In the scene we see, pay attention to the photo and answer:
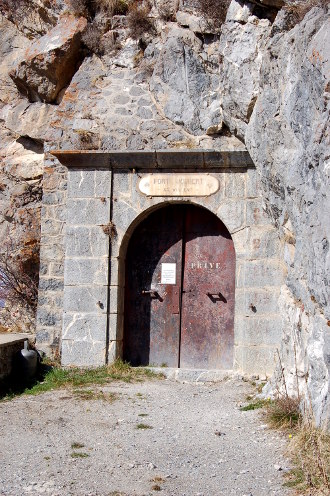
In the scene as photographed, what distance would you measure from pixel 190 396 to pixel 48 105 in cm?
523

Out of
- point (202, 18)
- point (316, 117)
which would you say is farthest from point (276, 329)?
point (202, 18)

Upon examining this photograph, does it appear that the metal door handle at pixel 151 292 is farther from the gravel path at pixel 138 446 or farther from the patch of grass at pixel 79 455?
the patch of grass at pixel 79 455

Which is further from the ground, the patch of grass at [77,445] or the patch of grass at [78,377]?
the patch of grass at [78,377]

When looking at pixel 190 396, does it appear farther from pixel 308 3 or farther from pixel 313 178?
pixel 308 3

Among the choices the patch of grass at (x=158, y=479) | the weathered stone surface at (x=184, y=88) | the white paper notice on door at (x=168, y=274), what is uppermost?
the weathered stone surface at (x=184, y=88)

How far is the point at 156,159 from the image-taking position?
327 inches

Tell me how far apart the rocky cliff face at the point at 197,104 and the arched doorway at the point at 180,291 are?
3.73 ft

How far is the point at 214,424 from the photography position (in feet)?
19.0

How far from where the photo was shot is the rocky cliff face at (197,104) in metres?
5.30

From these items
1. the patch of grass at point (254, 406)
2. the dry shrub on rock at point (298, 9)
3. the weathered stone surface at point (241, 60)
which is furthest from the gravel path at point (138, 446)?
the dry shrub on rock at point (298, 9)

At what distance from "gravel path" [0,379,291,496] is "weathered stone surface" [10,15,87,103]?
4939 millimetres

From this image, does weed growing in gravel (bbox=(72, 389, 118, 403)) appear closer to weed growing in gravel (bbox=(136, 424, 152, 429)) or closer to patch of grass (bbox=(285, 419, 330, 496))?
weed growing in gravel (bbox=(136, 424, 152, 429))

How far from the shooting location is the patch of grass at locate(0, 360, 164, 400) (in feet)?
24.3

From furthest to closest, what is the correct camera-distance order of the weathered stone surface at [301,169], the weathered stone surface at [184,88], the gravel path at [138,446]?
the weathered stone surface at [184,88] < the weathered stone surface at [301,169] < the gravel path at [138,446]
